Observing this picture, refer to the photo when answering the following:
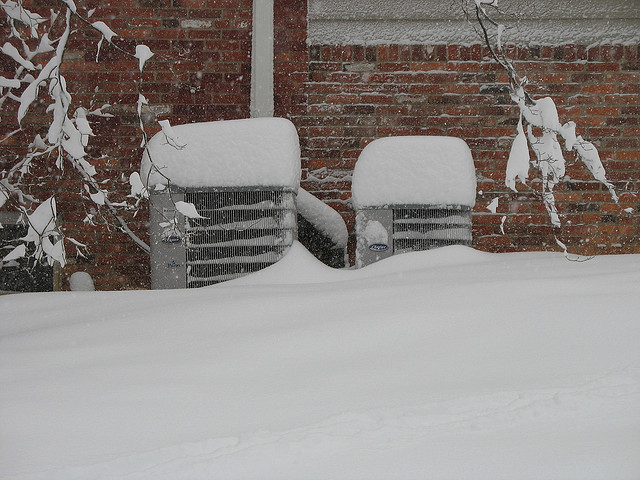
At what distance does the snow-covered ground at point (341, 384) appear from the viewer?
121 cm

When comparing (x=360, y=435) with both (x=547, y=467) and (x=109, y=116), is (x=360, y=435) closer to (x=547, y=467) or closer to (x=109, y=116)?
(x=547, y=467)

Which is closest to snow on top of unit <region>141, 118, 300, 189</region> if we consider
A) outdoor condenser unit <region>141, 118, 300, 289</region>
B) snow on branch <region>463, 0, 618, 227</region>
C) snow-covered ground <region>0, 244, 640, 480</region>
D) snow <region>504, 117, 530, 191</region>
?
outdoor condenser unit <region>141, 118, 300, 289</region>

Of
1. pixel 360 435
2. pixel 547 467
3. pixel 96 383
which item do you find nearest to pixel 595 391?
pixel 547 467

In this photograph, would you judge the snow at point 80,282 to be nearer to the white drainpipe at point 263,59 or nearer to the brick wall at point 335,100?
the brick wall at point 335,100

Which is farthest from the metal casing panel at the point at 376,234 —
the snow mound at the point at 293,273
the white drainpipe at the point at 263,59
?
the white drainpipe at the point at 263,59

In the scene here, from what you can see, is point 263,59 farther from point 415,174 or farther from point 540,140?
point 540,140

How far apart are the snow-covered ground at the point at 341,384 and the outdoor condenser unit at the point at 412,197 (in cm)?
92

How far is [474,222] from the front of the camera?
452 cm

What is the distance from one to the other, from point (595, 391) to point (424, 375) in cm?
37

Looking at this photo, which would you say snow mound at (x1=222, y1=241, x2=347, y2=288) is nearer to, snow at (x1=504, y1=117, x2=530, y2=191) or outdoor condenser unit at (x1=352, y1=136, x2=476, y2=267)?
outdoor condenser unit at (x1=352, y1=136, x2=476, y2=267)

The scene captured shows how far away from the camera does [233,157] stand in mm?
3361

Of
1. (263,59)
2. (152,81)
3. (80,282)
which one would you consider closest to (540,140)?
(263,59)

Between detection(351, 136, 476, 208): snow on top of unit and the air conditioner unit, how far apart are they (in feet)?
1.37

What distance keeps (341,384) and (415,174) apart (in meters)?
2.02
